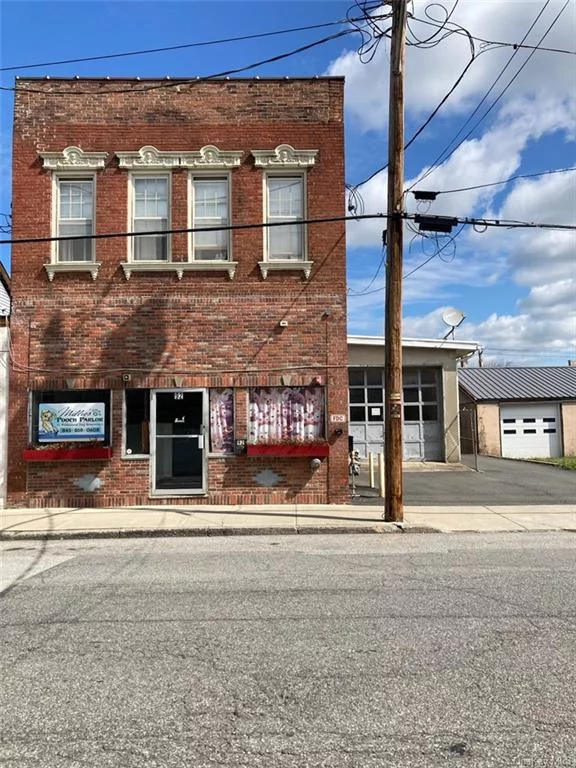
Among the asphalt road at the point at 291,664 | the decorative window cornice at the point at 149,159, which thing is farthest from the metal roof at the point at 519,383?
the asphalt road at the point at 291,664

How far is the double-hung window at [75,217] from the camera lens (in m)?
12.9

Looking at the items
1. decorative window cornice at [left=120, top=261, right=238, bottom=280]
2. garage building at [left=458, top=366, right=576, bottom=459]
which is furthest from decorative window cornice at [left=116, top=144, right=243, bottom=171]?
garage building at [left=458, top=366, right=576, bottom=459]

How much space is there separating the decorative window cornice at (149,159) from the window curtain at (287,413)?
194 inches

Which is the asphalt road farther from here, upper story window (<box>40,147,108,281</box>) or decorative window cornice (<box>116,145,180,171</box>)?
decorative window cornice (<box>116,145,180,171</box>)

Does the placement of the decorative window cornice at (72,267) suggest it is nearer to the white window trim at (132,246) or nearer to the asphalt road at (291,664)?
the white window trim at (132,246)

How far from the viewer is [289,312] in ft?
41.8

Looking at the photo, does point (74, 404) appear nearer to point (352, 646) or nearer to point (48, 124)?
point (48, 124)

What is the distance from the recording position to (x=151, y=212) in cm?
1292

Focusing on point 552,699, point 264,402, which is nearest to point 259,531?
point 264,402

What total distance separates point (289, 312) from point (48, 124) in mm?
6218

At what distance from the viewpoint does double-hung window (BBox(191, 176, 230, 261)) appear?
1289 cm

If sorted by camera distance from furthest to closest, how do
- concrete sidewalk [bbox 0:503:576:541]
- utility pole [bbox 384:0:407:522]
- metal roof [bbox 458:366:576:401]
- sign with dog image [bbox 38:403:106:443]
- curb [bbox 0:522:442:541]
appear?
metal roof [bbox 458:366:576:401]
sign with dog image [bbox 38:403:106:443]
utility pole [bbox 384:0:407:522]
concrete sidewalk [bbox 0:503:576:541]
curb [bbox 0:522:442:541]

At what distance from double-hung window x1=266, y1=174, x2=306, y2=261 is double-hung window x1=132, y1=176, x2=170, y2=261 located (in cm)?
211

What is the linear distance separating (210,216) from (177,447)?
15.6ft
